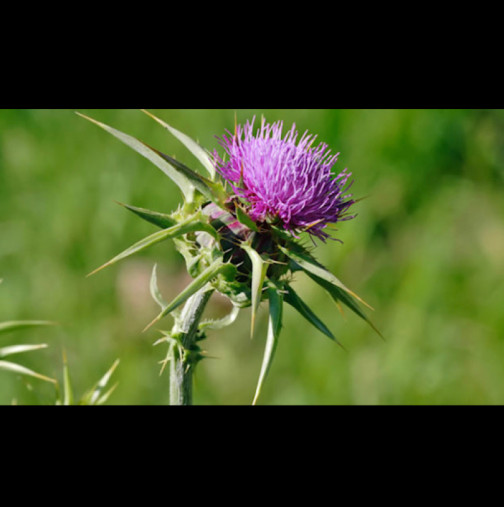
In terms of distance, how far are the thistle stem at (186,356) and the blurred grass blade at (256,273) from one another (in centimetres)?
20

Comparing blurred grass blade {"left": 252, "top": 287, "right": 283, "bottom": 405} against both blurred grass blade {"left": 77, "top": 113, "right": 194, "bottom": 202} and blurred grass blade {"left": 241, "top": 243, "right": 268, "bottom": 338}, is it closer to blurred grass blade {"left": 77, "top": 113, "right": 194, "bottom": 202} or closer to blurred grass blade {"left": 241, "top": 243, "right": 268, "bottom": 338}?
blurred grass blade {"left": 241, "top": 243, "right": 268, "bottom": 338}

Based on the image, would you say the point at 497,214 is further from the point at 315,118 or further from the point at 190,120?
the point at 190,120

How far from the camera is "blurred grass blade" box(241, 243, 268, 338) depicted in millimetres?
2153

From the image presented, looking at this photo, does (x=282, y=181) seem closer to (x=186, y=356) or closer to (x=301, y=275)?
(x=186, y=356)

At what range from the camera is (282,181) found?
93.1 inches

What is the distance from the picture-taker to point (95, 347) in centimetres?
461

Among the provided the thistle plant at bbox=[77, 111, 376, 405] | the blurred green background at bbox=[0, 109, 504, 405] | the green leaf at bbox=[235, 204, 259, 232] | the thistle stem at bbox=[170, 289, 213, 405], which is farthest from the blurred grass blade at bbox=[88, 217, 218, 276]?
the blurred green background at bbox=[0, 109, 504, 405]

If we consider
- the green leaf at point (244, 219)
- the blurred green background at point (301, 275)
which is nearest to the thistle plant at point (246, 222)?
the green leaf at point (244, 219)

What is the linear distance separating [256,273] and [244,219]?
0.70 feet

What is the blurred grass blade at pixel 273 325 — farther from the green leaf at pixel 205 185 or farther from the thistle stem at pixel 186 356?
the green leaf at pixel 205 185

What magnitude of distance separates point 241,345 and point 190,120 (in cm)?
187

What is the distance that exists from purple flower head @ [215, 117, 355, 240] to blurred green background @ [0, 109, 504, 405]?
81.6 inches

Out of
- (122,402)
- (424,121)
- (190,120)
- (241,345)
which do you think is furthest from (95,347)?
(424,121)

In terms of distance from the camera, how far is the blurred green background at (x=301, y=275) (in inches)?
179
